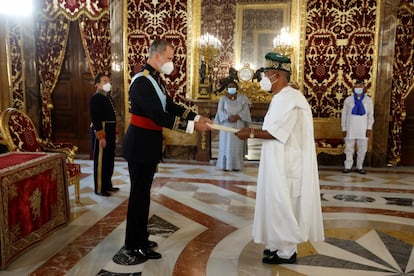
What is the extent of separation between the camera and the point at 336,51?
7.07 metres

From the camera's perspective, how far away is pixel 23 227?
10.2ft

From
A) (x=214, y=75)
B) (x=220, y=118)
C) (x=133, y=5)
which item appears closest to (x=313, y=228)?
(x=220, y=118)

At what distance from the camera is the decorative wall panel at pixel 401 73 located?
6.95 meters

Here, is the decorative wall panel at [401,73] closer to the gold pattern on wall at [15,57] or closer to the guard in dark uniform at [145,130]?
the guard in dark uniform at [145,130]

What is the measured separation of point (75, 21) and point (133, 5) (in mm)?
1270

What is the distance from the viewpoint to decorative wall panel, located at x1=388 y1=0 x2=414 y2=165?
695 cm

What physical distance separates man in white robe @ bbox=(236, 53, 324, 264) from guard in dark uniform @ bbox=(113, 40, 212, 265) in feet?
1.73

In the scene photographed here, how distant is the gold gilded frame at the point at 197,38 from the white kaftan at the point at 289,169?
15.1 ft

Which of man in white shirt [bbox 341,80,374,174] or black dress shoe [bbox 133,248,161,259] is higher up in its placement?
man in white shirt [bbox 341,80,374,174]

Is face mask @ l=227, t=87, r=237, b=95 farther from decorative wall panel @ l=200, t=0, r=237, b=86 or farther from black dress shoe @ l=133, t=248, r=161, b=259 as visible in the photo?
black dress shoe @ l=133, t=248, r=161, b=259

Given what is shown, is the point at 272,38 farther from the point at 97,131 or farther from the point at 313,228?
the point at 313,228

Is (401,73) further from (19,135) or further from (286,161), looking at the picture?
(19,135)

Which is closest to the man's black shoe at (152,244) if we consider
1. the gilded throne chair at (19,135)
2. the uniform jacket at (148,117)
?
the uniform jacket at (148,117)

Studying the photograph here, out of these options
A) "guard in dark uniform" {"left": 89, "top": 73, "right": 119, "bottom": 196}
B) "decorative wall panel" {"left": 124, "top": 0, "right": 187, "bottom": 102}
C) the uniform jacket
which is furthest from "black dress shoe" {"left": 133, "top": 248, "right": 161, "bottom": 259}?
"decorative wall panel" {"left": 124, "top": 0, "right": 187, "bottom": 102}
